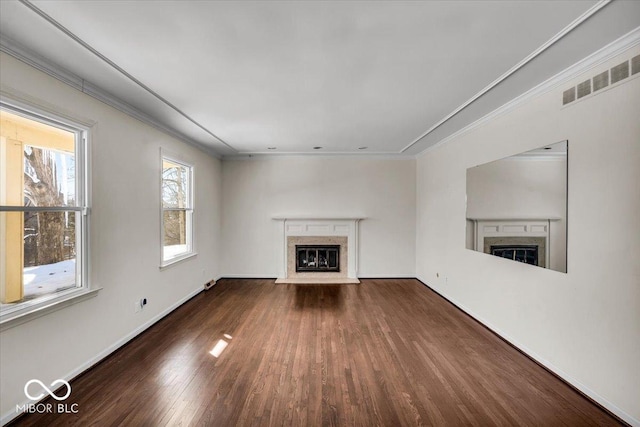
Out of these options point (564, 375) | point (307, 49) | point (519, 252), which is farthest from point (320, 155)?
point (564, 375)

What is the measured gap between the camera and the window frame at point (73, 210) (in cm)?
180

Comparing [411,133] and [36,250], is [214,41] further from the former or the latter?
[411,133]

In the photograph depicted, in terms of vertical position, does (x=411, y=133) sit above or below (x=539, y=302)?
above

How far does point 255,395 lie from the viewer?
6.65ft

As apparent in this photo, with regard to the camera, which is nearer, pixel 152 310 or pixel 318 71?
pixel 318 71

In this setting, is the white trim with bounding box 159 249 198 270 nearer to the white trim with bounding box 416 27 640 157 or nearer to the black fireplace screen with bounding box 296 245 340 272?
the black fireplace screen with bounding box 296 245 340 272

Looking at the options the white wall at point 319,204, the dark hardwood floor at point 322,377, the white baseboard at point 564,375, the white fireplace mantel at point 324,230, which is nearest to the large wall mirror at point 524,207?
the white baseboard at point 564,375

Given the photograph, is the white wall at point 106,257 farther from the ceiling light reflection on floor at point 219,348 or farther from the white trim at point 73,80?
the ceiling light reflection on floor at point 219,348

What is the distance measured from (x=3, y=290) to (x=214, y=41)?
7.38 ft

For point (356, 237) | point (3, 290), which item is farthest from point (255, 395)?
point (356, 237)

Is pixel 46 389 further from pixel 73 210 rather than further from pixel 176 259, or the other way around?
pixel 176 259

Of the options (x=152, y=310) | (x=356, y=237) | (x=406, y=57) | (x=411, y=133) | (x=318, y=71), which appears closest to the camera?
(x=406, y=57)

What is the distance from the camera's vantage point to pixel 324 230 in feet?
17.9

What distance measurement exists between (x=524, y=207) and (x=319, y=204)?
3.59 metres
